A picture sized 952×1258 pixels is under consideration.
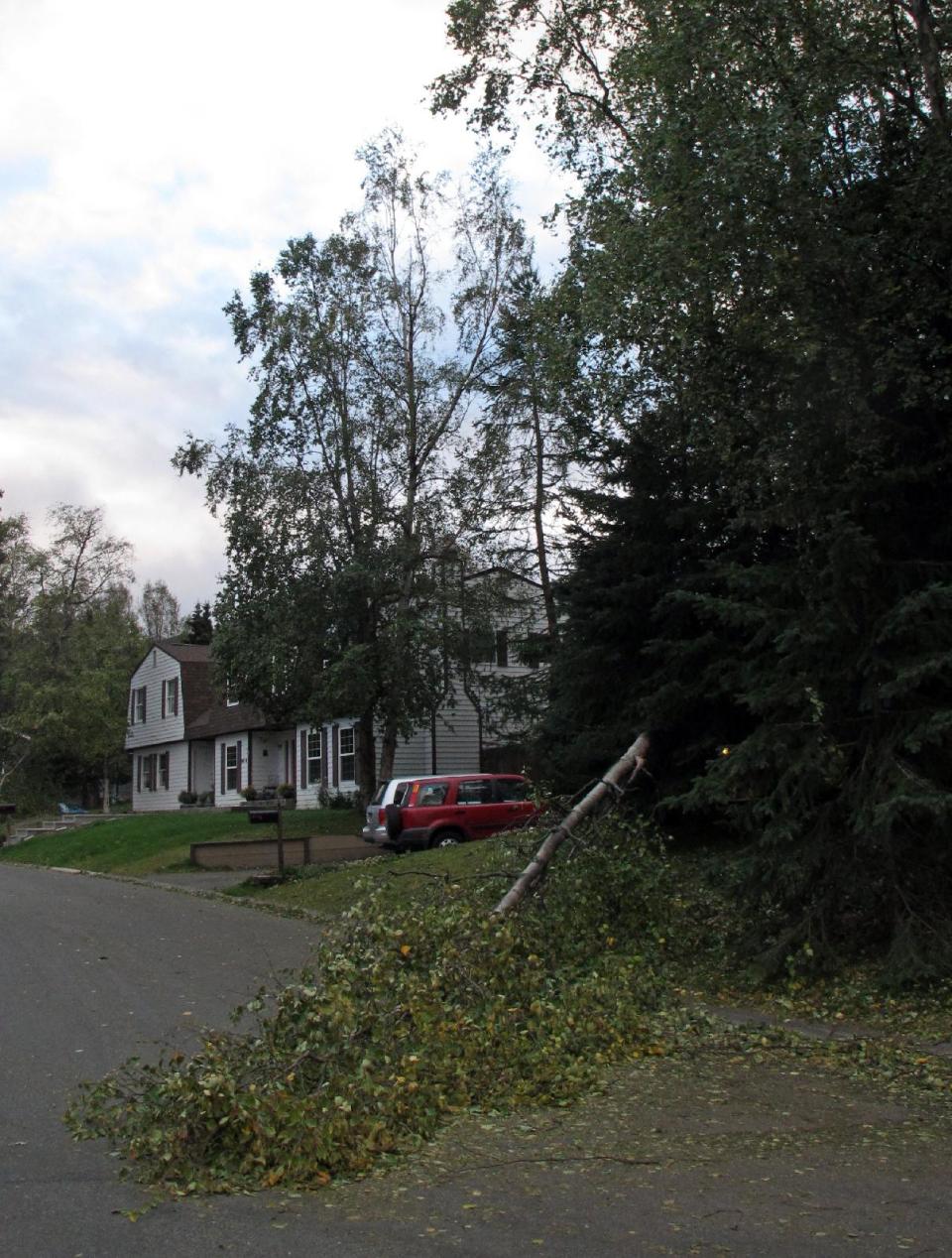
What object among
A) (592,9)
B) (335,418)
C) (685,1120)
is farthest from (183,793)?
(685,1120)

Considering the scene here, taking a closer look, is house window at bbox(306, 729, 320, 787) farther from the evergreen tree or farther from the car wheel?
the evergreen tree

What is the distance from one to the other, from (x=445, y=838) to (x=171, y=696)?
29385 mm

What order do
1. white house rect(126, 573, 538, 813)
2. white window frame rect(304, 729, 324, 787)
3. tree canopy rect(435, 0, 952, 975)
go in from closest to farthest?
tree canopy rect(435, 0, 952, 975), white house rect(126, 573, 538, 813), white window frame rect(304, 729, 324, 787)

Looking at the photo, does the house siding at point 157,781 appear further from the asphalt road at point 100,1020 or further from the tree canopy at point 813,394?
the tree canopy at point 813,394

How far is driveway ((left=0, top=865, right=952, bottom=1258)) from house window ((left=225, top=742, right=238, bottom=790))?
36.6 m

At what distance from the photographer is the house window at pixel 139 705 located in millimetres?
52906

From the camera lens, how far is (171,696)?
50312 mm

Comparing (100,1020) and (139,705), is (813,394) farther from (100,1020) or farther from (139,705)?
(139,705)

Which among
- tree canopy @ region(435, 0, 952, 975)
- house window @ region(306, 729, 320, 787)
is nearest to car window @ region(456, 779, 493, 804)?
tree canopy @ region(435, 0, 952, 975)

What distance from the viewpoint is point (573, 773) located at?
17.7m

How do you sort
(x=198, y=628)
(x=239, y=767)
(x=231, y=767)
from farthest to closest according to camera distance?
(x=198, y=628) → (x=231, y=767) → (x=239, y=767)

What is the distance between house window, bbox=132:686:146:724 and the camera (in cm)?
5291

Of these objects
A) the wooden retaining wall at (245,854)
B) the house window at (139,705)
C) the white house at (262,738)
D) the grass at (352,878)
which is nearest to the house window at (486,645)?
the white house at (262,738)

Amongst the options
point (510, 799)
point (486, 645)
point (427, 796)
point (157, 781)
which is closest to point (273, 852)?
point (427, 796)
